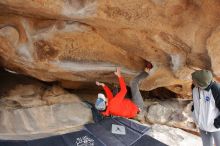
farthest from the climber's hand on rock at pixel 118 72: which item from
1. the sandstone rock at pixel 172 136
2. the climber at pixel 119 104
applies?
the sandstone rock at pixel 172 136

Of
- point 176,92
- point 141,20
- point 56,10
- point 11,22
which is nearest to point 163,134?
point 176,92

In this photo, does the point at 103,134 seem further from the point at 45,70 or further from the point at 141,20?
the point at 141,20

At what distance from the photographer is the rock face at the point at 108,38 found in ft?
12.0

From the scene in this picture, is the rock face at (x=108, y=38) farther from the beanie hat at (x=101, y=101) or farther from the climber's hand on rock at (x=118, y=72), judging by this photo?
the beanie hat at (x=101, y=101)

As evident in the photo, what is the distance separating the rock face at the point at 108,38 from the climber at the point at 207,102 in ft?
2.62

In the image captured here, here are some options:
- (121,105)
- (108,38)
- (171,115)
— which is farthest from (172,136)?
(108,38)

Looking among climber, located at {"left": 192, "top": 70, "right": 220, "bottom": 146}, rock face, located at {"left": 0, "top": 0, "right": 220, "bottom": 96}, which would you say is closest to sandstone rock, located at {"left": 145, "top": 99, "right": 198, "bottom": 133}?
rock face, located at {"left": 0, "top": 0, "right": 220, "bottom": 96}

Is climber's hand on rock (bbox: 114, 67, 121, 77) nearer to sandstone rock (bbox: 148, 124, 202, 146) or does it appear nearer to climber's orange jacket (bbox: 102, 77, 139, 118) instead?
climber's orange jacket (bbox: 102, 77, 139, 118)

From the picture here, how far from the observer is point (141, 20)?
3.77 m

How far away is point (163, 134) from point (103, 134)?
867 mm

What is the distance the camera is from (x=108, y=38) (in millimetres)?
4250

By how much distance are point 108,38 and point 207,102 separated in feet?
5.42

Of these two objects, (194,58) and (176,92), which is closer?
(194,58)

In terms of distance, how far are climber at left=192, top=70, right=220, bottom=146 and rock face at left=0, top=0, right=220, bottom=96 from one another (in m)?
0.80
